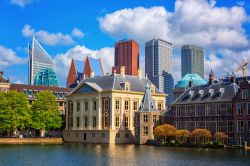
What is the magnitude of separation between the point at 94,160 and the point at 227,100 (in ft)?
143

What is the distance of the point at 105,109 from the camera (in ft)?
403

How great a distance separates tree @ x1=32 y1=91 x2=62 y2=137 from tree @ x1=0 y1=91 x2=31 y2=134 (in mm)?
4375

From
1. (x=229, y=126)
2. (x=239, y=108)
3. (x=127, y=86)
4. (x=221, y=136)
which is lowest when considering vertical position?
(x=221, y=136)

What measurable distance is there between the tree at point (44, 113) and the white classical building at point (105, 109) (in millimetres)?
6135

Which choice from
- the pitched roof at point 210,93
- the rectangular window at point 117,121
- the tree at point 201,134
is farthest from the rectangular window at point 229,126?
the rectangular window at point 117,121

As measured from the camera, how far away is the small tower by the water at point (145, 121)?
111 m

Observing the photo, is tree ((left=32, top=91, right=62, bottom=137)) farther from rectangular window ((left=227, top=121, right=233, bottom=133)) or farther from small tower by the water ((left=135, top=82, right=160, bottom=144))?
rectangular window ((left=227, top=121, right=233, bottom=133))

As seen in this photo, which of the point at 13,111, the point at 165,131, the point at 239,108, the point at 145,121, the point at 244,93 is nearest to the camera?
the point at 244,93

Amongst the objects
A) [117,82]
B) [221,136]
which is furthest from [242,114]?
[117,82]

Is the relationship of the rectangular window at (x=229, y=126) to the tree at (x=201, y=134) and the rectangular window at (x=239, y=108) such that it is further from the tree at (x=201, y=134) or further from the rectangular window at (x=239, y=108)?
the tree at (x=201, y=134)

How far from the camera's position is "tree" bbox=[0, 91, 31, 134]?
115m

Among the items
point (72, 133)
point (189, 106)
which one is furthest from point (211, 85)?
point (72, 133)

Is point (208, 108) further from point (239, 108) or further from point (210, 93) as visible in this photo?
point (239, 108)

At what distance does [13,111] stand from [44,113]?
34.1 feet
